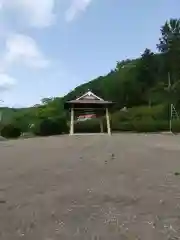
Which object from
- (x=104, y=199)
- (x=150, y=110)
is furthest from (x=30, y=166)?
(x=150, y=110)

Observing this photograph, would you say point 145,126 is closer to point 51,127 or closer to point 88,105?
point 88,105

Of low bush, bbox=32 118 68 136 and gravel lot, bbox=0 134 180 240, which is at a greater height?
low bush, bbox=32 118 68 136

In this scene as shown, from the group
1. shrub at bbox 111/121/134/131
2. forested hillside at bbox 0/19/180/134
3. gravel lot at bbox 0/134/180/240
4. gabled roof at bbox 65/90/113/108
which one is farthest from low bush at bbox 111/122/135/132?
gravel lot at bbox 0/134/180/240

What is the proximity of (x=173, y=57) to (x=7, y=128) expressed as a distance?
3066cm

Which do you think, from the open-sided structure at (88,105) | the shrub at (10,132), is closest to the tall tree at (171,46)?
the open-sided structure at (88,105)

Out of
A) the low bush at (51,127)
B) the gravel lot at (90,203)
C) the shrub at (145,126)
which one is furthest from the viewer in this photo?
the shrub at (145,126)

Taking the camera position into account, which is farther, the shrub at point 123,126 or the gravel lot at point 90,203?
the shrub at point 123,126

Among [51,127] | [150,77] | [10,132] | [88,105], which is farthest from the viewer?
[150,77]

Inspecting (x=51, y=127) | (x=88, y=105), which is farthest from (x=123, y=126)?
(x=51, y=127)

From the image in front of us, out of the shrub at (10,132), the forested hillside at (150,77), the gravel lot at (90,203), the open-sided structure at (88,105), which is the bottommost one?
the gravel lot at (90,203)

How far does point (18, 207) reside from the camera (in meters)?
4.21

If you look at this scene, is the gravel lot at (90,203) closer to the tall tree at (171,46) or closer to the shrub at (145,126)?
the shrub at (145,126)

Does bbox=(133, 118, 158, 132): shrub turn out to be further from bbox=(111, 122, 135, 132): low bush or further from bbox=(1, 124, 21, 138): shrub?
bbox=(1, 124, 21, 138): shrub

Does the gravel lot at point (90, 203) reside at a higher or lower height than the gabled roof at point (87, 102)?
lower
